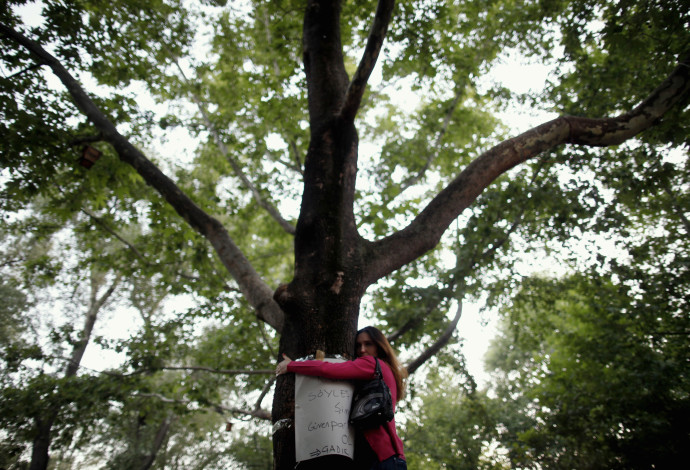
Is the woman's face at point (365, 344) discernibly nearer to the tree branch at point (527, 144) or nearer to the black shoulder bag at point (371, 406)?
the black shoulder bag at point (371, 406)

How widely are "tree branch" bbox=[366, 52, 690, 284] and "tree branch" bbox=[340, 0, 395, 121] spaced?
1262 millimetres

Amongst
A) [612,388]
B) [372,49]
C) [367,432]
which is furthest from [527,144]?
[612,388]

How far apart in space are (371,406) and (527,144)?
2764mm

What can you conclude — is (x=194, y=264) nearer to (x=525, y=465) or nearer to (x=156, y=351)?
(x=156, y=351)

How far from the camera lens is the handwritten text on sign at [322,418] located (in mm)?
1871

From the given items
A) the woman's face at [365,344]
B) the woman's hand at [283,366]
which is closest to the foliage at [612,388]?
the woman's face at [365,344]

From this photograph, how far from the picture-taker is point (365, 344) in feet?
9.11

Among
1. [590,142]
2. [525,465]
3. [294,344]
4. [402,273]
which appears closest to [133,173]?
[294,344]

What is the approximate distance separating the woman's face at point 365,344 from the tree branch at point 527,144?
798 millimetres

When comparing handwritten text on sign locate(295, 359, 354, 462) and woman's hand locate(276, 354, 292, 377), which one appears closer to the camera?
handwritten text on sign locate(295, 359, 354, 462)

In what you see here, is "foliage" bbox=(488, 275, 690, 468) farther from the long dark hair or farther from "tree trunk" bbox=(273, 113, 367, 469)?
"tree trunk" bbox=(273, 113, 367, 469)

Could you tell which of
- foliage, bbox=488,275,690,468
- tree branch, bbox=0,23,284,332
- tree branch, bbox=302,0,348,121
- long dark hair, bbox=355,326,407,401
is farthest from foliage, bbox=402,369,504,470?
tree branch, bbox=302,0,348,121

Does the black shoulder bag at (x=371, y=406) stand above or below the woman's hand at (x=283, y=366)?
below

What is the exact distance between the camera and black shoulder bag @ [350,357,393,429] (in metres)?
2.04
